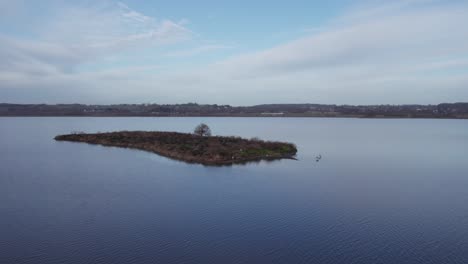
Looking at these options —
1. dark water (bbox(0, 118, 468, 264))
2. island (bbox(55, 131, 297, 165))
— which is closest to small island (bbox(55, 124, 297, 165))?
island (bbox(55, 131, 297, 165))

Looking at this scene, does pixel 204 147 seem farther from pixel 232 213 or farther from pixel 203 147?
pixel 232 213

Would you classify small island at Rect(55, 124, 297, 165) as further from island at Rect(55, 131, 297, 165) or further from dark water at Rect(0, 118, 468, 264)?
dark water at Rect(0, 118, 468, 264)

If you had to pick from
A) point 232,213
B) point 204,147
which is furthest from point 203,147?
point 232,213

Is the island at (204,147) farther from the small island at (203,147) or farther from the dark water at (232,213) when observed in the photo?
the dark water at (232,213)

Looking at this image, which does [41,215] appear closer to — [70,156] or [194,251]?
[194,251]

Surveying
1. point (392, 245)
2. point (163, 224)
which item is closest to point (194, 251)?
point (163, 224)

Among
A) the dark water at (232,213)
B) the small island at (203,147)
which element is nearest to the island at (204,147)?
the small island at (203,147)
